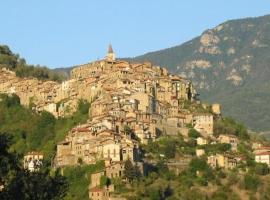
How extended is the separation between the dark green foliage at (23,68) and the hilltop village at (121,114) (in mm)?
4841

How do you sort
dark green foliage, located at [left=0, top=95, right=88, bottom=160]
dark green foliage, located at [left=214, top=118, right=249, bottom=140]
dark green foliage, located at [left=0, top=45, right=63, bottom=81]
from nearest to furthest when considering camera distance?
dark green foliage, located at [left=0, top=95, right=88, bottom=160], dark green foliage, located at [left=214, top=118, right=249, bottom=140], dark green foliage, located at [left=0, top=45, right=63, bottom=81]

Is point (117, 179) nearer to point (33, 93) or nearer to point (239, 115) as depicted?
point (33, 93)

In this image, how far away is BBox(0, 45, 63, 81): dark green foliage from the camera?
347ft

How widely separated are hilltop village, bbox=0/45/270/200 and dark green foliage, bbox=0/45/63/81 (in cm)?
484

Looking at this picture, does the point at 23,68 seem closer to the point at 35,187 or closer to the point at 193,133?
the point at 193,133

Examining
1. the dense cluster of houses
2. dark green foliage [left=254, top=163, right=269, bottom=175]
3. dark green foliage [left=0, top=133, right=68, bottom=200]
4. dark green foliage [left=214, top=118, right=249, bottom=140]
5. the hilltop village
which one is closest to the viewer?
dark green foliage [left=0, top=133, right=68, bottom=200]

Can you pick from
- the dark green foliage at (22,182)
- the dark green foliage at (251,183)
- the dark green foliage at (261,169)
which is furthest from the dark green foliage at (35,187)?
the dark green foliage at (261,169)

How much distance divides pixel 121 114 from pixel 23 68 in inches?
1074

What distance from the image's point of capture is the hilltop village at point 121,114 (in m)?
73.6

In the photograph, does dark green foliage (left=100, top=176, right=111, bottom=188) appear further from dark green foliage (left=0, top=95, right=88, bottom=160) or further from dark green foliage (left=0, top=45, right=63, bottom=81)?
dark green foliage (left=0, top=45, right=63, bottom=81)

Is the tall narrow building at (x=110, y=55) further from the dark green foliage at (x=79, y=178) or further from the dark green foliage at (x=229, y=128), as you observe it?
the dark green foliage at (x=79, y=178)

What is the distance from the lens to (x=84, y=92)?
8719 cm

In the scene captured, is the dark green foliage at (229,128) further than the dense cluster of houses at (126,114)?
Yes

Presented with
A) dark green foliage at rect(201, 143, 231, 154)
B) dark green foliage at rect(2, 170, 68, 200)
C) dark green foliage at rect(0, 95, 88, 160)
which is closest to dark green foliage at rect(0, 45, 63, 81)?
dark green foliage at rect(0, 95, 88, 160)
